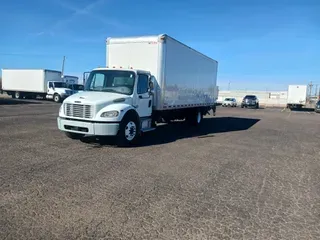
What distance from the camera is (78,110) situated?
823 centimetres

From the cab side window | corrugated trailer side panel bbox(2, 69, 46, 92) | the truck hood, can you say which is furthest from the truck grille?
corrugated trailer side panel bbox(2, 69, 46, 92)

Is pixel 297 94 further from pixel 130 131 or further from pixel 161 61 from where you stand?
pixel 130 131

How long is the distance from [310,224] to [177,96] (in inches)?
336

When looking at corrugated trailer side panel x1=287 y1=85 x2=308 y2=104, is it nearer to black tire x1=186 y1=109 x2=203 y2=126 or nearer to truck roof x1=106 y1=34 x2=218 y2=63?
black tire x1=186 y1=109 x2=203 y2=126

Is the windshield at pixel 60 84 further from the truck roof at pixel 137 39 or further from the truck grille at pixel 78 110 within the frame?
the truck grille at pixel 78 110

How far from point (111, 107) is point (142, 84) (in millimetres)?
1824

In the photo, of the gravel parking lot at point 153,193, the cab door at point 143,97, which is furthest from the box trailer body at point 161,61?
the gravel parking lot at point 153,193

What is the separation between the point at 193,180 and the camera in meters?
5.66

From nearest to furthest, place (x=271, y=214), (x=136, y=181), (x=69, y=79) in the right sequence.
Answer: (x=271, y=214) < (x=136, y=181) < (x=69, y=79)

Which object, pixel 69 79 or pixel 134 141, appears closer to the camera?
pixel 134 141

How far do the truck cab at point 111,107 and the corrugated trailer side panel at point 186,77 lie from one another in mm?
1375

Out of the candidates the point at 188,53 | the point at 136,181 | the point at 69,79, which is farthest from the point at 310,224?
the point at 69,79

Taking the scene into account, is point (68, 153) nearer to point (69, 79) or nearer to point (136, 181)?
point (136, 181)

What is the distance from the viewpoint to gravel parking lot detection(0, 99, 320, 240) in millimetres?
3635
